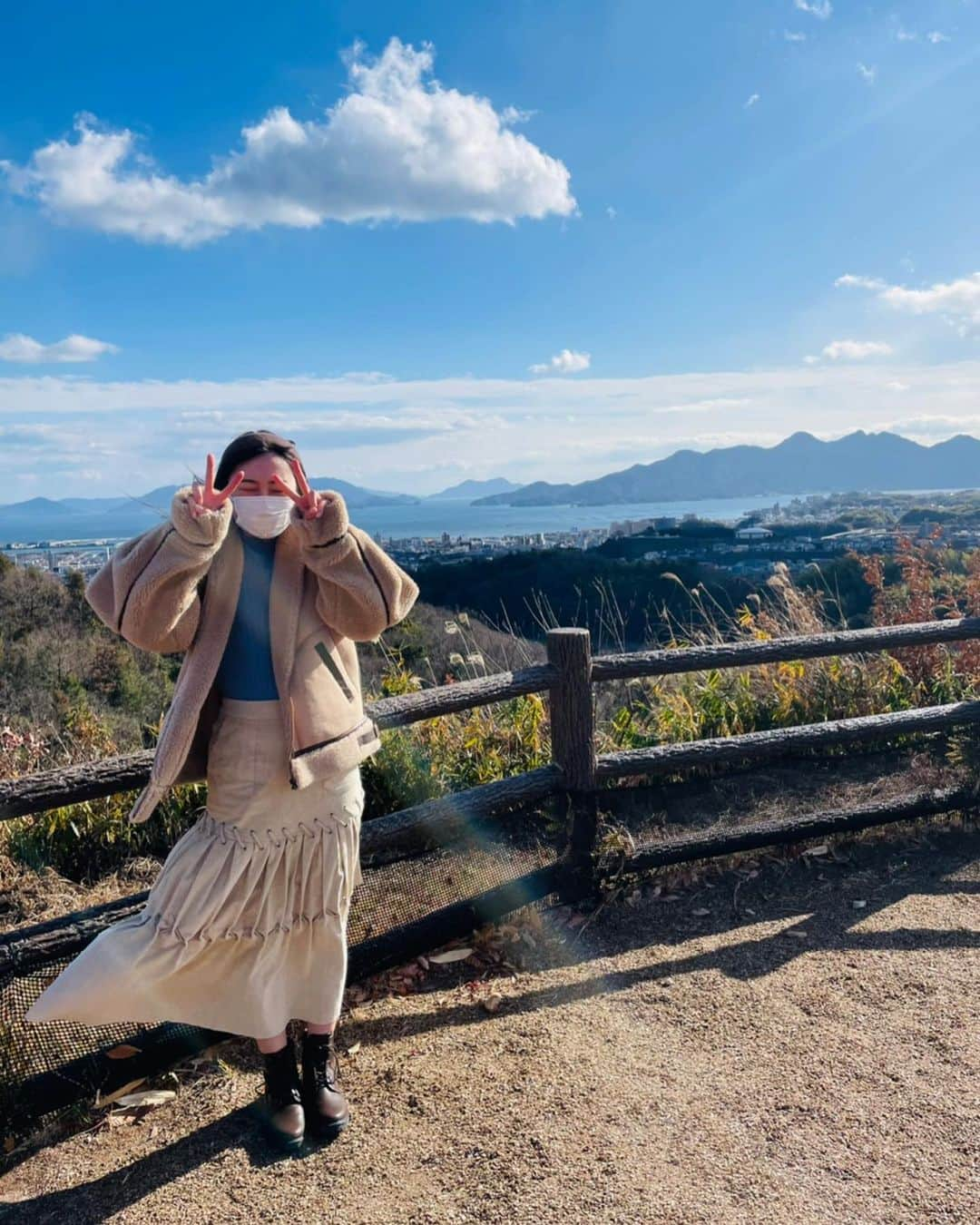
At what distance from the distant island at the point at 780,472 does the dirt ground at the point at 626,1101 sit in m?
40.7

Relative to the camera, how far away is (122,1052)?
8.30ft

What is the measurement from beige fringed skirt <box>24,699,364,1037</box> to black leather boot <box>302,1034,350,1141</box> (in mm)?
150

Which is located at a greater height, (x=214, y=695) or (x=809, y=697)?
(x=214, y=695)

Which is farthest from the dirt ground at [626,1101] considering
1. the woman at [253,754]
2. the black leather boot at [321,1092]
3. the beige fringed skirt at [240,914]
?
the beige fringed skirt at [240,914]

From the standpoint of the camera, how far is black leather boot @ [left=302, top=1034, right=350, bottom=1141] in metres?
2.29

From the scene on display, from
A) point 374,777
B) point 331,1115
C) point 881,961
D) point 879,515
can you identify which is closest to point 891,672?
point 881,961

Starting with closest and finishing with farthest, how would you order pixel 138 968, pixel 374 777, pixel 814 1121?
pixel 138 968 < pixel 814 1121 < pixel 374 777

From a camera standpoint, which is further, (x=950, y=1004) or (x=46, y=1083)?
(x=950, y=1004)

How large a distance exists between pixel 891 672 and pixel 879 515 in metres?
11.3

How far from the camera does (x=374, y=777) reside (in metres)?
4.17

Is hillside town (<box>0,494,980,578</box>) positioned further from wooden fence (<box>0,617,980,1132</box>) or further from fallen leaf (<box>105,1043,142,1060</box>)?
fallen leaf (<box>105,1043,142,1060</box>)

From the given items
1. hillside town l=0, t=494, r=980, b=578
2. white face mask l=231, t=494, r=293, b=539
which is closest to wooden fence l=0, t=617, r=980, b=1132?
white face mask l=231, t=494, r=293, b=539

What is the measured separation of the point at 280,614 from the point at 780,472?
53.6 metres

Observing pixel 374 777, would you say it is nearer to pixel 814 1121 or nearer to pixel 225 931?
pixel 225 931
